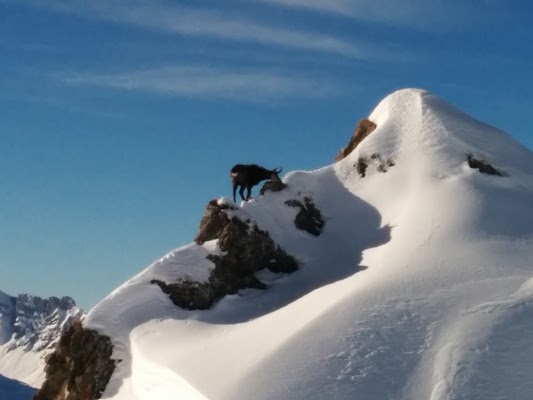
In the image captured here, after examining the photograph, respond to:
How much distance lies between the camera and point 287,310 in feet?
81.8

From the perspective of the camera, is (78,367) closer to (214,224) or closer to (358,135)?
(214,224)

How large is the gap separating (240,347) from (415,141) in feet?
54.9

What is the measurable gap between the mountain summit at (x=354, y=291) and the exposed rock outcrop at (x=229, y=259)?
0.06m

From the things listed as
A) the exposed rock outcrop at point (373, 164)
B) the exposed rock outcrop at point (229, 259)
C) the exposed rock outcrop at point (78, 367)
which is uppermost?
the exposed rock outcrop at point (373, 164)

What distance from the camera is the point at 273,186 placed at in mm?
33906

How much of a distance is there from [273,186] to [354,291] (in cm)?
1083

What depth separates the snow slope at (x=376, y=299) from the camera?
20.1 m

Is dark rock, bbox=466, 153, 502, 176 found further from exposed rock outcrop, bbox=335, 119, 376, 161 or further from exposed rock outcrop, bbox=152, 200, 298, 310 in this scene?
exposed rock outcrop, bbox=152, 200, 298, 310

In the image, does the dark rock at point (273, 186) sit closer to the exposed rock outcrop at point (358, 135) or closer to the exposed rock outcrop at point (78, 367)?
the exposed rock outcrop at point (358, 135)

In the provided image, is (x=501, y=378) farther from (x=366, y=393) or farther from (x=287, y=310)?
(x=287, y=310)

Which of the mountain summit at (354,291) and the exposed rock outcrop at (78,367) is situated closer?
the mountain summit at (354,291)

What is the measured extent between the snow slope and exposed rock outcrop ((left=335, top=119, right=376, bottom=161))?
5.16 ft

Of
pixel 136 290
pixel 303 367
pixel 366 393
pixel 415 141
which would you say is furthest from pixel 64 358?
pixel 415 141

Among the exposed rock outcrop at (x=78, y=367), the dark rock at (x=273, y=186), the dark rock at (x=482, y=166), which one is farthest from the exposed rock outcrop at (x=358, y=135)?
the exposed rock outcrop at (x=78, y=367)
